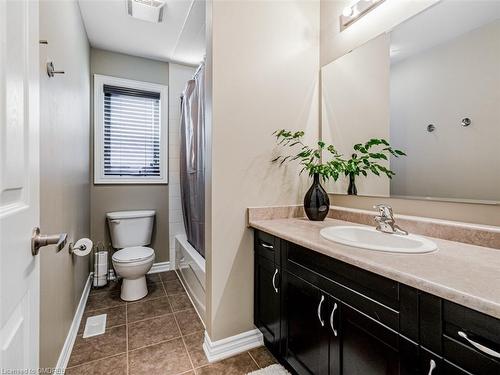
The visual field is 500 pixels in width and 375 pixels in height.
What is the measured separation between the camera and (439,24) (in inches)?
46.9

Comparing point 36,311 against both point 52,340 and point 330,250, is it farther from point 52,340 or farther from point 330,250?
point 330,250

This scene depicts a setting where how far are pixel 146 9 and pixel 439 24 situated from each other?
200 centimetres

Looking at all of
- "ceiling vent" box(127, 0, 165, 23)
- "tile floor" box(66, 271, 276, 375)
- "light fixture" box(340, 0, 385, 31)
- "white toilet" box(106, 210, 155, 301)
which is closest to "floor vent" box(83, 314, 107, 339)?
"tile floor" box(66, 271, 276, 375)

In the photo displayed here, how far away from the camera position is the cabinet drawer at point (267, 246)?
1398 millimetres

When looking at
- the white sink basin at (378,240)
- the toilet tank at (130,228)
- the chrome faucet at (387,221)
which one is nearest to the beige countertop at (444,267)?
the white sink basin at (378,240)

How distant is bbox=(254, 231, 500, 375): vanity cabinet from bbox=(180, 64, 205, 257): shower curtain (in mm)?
887

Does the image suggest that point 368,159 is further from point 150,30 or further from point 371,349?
point 150,30

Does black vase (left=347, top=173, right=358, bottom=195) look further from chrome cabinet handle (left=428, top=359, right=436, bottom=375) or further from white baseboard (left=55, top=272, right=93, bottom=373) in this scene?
white baseboard (left=55, top=272, right=93, bottom=373)

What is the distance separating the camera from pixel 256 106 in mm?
1619

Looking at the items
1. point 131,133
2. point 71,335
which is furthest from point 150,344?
point 131,133

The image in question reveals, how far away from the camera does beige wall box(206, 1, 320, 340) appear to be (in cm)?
151

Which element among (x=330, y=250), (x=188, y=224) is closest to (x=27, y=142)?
(x=330, y=250)

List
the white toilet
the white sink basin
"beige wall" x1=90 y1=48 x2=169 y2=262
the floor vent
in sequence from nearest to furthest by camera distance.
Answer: the white sink basin
the floor vent
the white toilet
"beige wall" x1=90 y1=48 x2=169 y2=262

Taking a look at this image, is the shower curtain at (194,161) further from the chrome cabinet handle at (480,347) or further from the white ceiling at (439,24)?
the chrome cabinet handle at (480,347)
